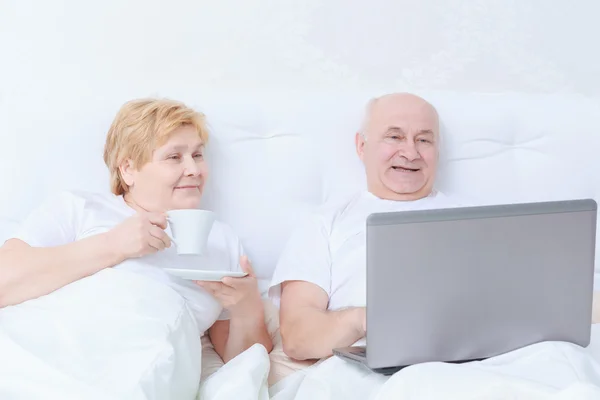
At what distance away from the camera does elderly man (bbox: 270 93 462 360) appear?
1.81m

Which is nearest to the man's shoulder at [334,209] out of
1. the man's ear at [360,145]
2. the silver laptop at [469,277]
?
the man's ear at [360,145]

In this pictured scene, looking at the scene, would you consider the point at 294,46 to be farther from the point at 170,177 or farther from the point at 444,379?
the point at 444,379

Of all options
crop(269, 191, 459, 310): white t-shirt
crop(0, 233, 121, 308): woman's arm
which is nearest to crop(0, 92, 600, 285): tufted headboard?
crop(269, 191, 459, 310): white t-shirt

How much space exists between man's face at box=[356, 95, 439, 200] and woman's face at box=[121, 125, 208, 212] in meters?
0.50

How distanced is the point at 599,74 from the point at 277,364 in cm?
149

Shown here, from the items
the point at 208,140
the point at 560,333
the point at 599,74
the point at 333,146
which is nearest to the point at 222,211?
the point at 208,140

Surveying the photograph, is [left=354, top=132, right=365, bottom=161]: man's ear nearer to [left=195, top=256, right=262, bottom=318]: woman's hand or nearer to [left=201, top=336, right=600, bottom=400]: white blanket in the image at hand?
[left=195, top=256, right=262, bottom=318]: woman's hand

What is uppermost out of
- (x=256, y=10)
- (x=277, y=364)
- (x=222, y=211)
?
(x=256, y=10)

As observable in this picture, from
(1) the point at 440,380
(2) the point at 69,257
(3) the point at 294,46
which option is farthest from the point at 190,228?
(3) the point at 294,46

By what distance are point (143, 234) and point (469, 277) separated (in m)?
0.76

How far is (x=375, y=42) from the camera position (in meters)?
2.41

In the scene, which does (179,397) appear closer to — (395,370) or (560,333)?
(395,370)

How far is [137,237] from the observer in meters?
1.73

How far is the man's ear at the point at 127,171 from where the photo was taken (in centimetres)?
197
